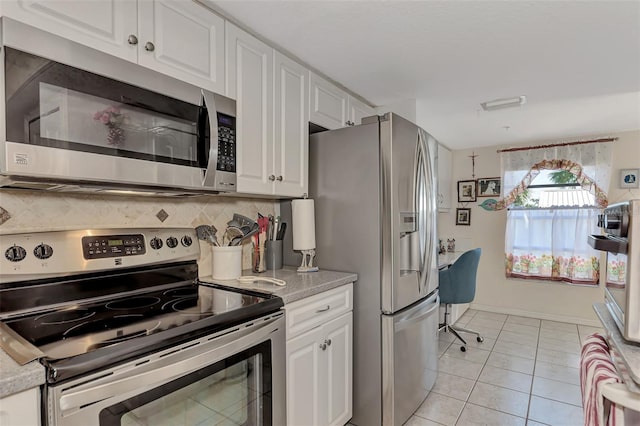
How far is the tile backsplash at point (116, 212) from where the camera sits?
122 cm

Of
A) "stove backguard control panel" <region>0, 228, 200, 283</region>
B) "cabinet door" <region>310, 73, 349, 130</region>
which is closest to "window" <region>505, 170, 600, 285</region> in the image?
"cabinet door" <region>310, 73, 349, 130</region>

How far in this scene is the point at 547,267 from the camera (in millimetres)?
4102

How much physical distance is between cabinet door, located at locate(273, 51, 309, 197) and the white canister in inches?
15.7

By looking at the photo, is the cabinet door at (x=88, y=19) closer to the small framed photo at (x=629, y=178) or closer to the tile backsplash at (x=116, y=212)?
the tile backsplash at (x=116, y=212)

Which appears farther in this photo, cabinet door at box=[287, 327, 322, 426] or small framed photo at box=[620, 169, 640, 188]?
small framed photo at box=[620, 169, 640, 188]

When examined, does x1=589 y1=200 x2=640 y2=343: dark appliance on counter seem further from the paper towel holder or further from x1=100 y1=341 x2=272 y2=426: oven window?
the paper towel holder

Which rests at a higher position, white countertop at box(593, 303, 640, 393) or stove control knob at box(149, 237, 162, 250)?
stove control knob at box(149, 237, 162, 250)

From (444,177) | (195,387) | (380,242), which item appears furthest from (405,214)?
(444,177)

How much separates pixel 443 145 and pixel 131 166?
4.05 meters

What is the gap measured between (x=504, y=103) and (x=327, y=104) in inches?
58.0

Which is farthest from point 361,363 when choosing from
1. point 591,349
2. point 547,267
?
point 547,267

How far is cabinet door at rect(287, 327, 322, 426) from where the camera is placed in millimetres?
1484

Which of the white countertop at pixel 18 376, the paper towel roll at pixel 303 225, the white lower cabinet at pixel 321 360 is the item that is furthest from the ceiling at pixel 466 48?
the white countertop at pixel 18 376

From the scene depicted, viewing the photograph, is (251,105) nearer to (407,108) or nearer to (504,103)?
(407,108)
